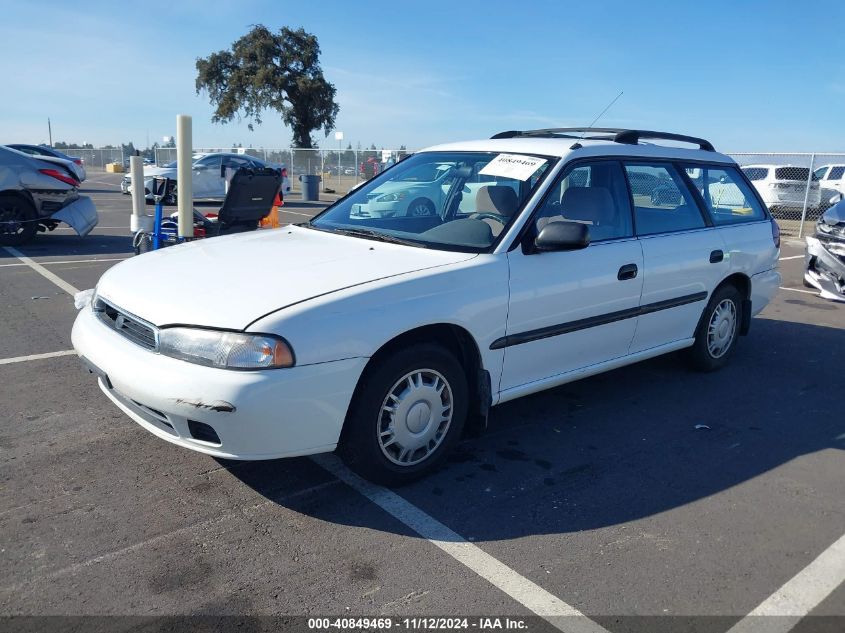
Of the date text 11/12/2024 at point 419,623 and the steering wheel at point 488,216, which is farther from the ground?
the steering wheel at point 488,216

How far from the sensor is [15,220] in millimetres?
10758

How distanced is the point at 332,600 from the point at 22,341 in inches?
172

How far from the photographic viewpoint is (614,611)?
2.62 m

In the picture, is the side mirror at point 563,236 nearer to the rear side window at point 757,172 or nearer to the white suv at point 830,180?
the white suv at point 830,180

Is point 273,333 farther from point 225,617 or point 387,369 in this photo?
point 225,617

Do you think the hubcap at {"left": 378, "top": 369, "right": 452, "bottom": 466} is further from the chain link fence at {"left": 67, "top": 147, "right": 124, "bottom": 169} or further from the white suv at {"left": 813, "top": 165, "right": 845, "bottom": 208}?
the chain link fence at {"left": 67, "top": 147, "right": 124, "bottom": 169}

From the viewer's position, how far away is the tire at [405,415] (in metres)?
3.19

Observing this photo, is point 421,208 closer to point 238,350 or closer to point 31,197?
point 238,350

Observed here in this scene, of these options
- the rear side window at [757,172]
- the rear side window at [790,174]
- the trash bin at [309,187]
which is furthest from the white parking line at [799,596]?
the trash bin at [309,187]

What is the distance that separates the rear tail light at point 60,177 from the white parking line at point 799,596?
11.2m

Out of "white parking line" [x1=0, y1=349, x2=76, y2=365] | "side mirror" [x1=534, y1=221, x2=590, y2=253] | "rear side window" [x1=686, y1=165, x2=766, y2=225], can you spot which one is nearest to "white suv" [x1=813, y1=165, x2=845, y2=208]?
"rear side window" [x1=686, y1=165, x2=766, y2=225]

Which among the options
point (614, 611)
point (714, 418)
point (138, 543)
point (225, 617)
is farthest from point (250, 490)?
point (714, 418)

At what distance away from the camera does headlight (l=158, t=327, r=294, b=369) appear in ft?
9.43

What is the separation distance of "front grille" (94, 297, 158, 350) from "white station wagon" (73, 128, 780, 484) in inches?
0.6
